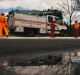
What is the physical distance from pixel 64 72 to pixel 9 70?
1.35m

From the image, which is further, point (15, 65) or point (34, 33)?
point (34, 33)

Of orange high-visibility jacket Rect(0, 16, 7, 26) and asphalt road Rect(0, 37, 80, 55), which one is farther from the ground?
orange high-visibility jacket Rect(0, 16, 7, 26)

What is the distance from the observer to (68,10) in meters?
59.8

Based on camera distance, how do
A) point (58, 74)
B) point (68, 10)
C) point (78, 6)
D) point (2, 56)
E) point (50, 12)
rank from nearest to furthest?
point (58, 74) < point (2, 56) < point (50, 12) < point (78, 6) < point (68, 10)

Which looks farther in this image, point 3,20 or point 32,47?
point 3,20

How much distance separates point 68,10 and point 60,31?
1959cm

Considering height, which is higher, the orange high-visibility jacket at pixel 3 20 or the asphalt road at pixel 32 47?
the orange high-visibility jacket at pixel 3 20

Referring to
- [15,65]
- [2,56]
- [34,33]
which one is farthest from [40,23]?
[15,65]

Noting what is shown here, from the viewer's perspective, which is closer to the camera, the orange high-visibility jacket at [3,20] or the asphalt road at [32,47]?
the asphalt road at [32,47]

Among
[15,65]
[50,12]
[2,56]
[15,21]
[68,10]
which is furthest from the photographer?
[68,10]

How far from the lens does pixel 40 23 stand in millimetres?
39750

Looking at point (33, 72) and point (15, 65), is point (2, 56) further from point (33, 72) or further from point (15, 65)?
point (33, 72)

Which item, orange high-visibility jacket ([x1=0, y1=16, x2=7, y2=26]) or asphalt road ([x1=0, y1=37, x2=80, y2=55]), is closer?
asphalt road ([x1=0, y1=37, x2=80, y2=55])

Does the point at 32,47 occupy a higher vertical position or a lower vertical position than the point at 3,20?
lower
